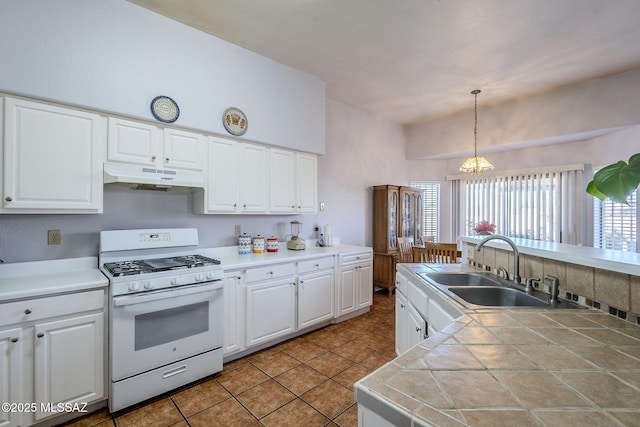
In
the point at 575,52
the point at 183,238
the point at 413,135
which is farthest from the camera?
the point at 413,135

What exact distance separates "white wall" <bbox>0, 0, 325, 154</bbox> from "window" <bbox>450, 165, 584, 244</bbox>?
3.72 m

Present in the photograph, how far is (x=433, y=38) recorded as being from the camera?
8.91 feet

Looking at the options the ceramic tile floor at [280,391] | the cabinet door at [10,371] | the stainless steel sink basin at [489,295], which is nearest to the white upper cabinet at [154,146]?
the cabinet door at [10,371]

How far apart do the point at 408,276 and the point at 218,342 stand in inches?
62.7

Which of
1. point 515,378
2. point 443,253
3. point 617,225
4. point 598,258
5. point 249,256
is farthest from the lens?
point 617,225

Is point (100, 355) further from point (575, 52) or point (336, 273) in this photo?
point (575, 52)

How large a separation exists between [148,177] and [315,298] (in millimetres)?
1975

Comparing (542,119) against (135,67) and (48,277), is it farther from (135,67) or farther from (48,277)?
(48,277)

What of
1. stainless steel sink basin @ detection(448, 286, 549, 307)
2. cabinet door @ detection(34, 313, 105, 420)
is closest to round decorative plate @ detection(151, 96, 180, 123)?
cabinet door @ detection(34, 313, 105, 420)

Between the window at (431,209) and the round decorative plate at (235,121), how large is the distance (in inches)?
149

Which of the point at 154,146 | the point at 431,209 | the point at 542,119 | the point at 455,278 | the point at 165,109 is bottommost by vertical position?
the point at 455,278

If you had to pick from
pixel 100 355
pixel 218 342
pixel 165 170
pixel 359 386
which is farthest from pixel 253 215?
pixel 359 386

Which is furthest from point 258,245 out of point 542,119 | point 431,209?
point 542,119

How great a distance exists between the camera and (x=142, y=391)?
1954mm
